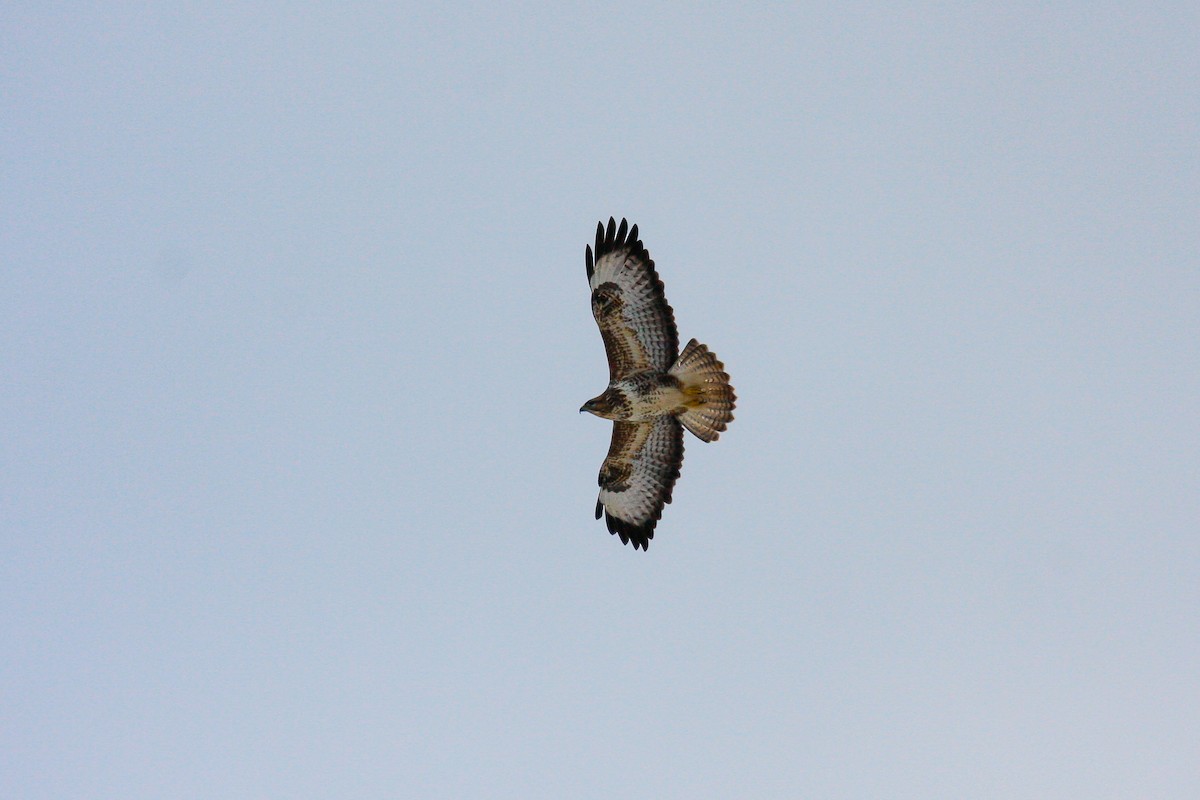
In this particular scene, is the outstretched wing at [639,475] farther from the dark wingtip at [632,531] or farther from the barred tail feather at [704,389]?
the barred tail feather at [704,389]

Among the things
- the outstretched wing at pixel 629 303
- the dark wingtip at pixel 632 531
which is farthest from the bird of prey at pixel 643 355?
the dark wingtip at pixel 632 531

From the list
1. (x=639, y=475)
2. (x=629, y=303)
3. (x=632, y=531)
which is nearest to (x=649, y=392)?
(x=629, y=303)

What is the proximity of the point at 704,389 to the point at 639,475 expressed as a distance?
1.52 m

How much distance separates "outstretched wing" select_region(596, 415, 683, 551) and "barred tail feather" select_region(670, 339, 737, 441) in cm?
40

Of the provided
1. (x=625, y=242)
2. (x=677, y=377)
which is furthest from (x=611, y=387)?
(x=625, y=242)

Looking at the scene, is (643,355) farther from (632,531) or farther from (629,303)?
(632,531)

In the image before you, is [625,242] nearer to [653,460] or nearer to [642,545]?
[653,460]

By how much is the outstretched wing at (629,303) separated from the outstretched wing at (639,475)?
3.10 feet

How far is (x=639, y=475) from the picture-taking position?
1345 cm

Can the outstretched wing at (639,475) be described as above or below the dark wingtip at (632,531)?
above

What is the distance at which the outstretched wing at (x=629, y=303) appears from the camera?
1224 centimetres

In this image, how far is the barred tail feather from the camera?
40.6ft

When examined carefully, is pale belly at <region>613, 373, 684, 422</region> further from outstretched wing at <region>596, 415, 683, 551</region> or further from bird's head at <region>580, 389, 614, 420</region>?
outstretched wing at <region>596, 415, 683, 551</region>

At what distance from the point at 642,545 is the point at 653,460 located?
996 millimetres
